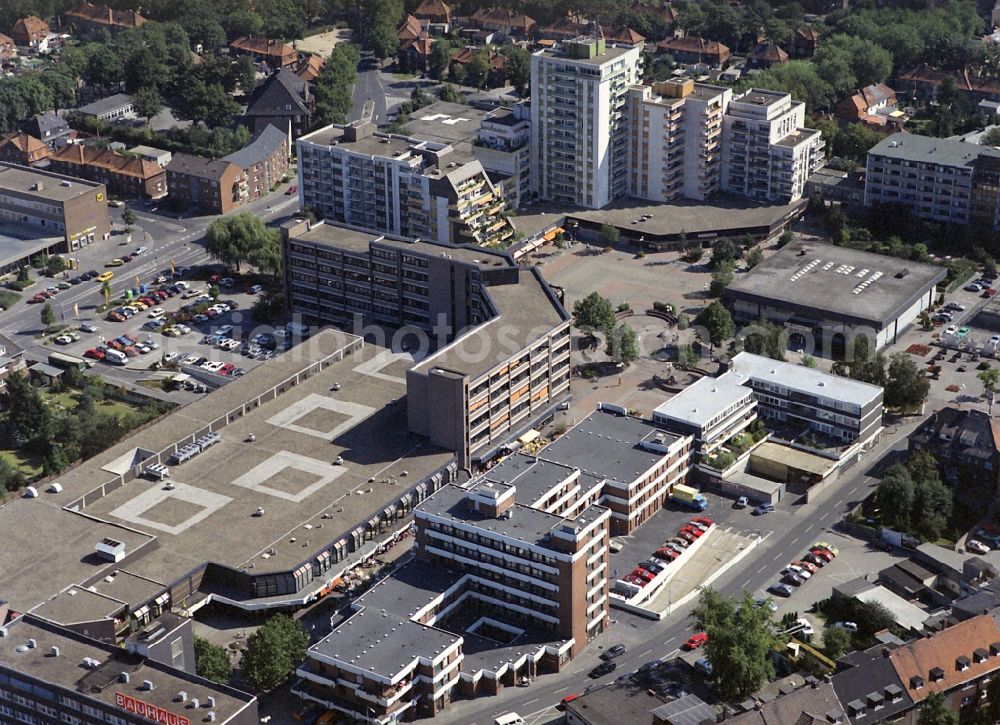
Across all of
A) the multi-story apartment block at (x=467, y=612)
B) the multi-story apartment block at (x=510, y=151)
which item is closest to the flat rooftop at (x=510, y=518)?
the multi-story apartment block at (x=467, y=612)

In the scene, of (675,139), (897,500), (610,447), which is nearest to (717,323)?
(610,447)

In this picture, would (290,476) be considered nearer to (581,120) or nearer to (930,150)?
(581,120)

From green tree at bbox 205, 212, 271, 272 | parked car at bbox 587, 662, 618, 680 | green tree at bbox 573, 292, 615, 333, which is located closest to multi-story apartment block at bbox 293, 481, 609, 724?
parked car at bbox 587, 662, 618, 680

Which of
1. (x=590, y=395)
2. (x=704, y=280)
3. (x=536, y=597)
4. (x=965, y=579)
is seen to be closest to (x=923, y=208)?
(x=704, y=280)

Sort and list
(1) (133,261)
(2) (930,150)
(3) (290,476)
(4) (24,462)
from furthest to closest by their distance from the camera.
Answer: (2) (930,150) < (1) (133,261) < (4) (24,462) < (3) (290,476)

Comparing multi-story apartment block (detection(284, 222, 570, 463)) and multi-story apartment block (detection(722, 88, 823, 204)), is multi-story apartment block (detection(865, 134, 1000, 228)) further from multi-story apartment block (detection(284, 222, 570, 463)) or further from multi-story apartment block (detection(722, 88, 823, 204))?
multi-story apartment block (detection(284, 222, 570, 463))

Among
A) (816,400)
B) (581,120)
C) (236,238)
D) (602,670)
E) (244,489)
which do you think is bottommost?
(602,670)

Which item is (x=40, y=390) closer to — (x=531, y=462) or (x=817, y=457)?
(x=531, y=462)

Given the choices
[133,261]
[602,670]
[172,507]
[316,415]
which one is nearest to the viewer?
[602,670]
